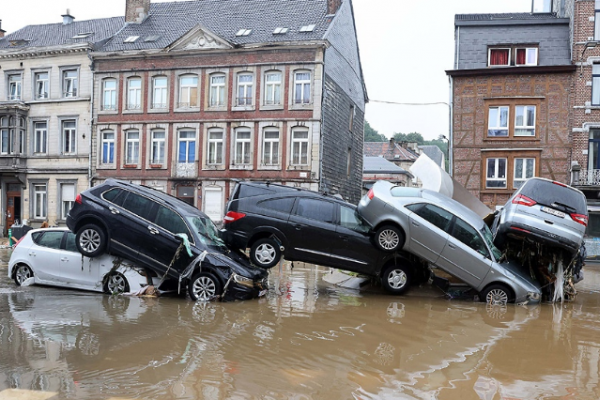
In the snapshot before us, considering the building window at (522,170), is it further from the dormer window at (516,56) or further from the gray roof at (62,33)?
the gray roof at (62,33)

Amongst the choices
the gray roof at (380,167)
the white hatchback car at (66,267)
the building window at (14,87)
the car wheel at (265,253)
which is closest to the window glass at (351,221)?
the car wheel at (265,253)

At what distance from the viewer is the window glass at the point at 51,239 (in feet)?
36.1

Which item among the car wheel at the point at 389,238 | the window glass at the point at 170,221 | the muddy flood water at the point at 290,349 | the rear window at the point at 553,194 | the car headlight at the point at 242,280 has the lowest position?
the muddy flood water at the point at 290,349

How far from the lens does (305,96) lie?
91.5 feet

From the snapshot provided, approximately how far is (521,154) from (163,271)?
21099 millimetres

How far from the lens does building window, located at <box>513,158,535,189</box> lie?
2681 centimetres

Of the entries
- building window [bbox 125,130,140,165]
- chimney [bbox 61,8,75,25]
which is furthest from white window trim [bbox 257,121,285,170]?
chimney [bbox 61,8,75,25]

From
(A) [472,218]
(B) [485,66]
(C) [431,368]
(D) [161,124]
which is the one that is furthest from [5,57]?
(C) [431,368]

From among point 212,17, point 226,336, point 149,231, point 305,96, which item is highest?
point 212,17

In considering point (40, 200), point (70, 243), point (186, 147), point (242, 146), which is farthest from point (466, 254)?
point (40, 200)

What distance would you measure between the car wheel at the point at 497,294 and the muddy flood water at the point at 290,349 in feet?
0.89

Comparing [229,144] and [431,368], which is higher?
[229,144]

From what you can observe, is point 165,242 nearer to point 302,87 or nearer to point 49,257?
point 49,257

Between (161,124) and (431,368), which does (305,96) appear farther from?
Result: (431,368)
